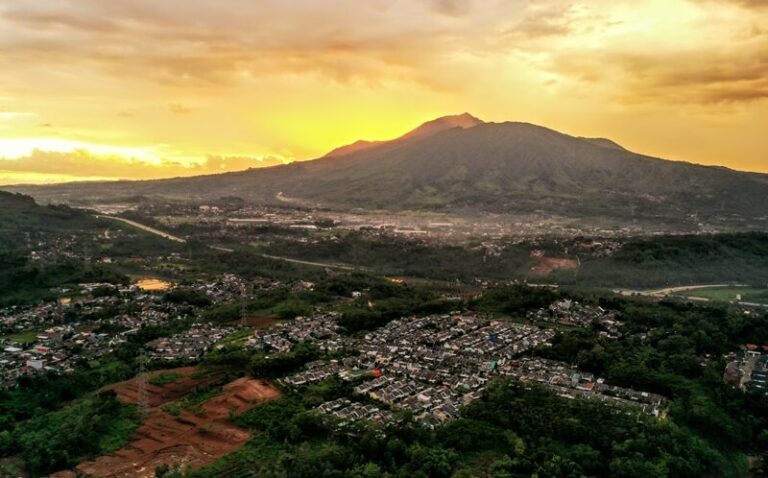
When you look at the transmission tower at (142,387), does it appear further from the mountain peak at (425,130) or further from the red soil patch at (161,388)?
the mountain peak at (425,130)

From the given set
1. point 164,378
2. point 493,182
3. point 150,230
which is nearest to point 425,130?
point 493,182

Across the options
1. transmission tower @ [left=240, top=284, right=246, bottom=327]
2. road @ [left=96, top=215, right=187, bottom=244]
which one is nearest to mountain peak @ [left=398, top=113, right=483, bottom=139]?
road @ [left=96, top=215, right=187, bottom=244]

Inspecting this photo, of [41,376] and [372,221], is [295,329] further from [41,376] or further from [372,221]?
[372,221]

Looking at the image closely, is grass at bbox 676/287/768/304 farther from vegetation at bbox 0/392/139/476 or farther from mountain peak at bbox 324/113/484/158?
mountain peak at bbox 324/113/484/158

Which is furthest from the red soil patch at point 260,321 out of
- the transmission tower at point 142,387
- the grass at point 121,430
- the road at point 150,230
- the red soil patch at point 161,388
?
the road at point 150,230

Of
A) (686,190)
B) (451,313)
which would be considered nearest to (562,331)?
(451,313)

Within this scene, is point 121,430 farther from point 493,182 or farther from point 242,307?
point 493,182
